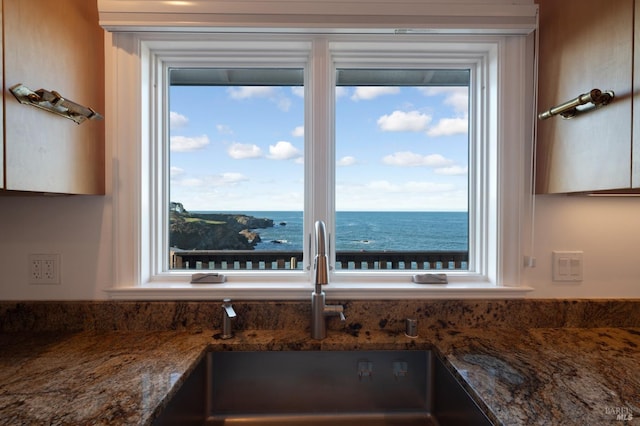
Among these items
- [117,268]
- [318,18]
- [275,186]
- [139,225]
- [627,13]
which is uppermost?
[318,18]

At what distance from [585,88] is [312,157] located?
0.91m

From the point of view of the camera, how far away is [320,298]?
1.13 meters

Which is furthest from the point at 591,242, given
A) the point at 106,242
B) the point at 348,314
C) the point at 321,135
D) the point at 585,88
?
the point at 106,242

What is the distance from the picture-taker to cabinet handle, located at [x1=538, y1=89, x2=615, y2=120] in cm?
88

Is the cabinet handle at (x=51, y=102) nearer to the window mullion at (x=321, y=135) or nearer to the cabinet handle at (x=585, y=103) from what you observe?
the window mullion at (x=321, y=135)

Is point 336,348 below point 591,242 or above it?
below

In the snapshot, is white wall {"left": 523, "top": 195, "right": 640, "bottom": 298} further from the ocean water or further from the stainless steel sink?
the stainless steel sink

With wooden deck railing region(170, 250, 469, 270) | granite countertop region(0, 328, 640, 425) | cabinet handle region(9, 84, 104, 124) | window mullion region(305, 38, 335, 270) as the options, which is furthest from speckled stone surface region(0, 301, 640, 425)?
cabinet handle region(9, 84, 104, 124)

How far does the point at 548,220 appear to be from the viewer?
1.24m

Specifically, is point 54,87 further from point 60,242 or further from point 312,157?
point 312,157

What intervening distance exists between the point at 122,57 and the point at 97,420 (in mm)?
1169

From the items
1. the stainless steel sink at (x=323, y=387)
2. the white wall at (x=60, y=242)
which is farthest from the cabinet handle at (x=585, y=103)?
the white wall at (x=60, y=242)

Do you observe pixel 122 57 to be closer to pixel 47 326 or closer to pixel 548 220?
pixel 47 326

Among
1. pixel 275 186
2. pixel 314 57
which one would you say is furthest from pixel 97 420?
pixel 314 57
